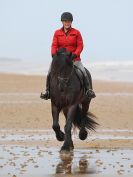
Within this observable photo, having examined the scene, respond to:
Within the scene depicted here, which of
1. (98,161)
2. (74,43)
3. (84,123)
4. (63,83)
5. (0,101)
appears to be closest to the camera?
(98,161)

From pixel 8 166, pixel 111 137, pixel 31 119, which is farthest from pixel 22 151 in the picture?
pixel 31 119

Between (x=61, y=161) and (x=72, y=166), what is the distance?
801mm

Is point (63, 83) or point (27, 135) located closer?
point (63, 83)

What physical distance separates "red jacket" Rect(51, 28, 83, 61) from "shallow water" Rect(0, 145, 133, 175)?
1981 mm

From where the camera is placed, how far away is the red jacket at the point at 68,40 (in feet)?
51.7

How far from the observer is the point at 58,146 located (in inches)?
657

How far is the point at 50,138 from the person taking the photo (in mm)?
18781

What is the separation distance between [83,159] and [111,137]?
215 inches

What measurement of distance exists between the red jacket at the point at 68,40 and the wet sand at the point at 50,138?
1.98 meters

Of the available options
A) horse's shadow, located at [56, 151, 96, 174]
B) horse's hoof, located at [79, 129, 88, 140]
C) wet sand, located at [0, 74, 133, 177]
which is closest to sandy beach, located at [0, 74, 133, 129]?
wet sand, located at [0, 74, 133, 177]

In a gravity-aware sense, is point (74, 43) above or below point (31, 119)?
above

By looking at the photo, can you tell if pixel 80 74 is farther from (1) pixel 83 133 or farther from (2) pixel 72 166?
(2) pixel 72 166

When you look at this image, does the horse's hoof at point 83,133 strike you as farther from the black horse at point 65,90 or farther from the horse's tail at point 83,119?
the black horse at point 65,90

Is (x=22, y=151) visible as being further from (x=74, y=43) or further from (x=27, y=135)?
(x=27, y=135)
